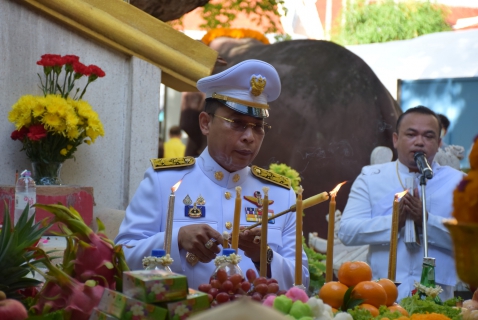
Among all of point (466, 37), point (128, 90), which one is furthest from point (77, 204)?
point (466, 37)

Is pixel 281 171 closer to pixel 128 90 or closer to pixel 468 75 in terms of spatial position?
pixel 128 90

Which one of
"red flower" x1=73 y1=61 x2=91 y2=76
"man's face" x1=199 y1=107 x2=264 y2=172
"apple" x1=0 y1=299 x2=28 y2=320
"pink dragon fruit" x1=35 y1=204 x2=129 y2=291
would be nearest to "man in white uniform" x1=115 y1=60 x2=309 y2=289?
"man's face" x1=199 y1=107 x2=264 y2=172

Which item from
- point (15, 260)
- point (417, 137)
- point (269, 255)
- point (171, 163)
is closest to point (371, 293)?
point (269, 255)

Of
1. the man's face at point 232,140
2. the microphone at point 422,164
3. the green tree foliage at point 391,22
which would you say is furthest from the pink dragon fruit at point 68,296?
the green tree foliage at point 391,22

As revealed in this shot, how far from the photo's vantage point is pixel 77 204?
475 centimetres

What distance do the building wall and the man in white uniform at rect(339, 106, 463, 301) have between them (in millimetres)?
1667

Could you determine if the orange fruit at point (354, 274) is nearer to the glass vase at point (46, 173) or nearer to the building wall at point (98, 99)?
the glass vase at point (46, 173)

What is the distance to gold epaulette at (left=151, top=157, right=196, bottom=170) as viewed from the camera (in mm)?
3376

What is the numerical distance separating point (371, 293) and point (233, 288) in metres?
0.40

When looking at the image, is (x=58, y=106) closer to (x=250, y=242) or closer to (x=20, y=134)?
(x=20, y=134)

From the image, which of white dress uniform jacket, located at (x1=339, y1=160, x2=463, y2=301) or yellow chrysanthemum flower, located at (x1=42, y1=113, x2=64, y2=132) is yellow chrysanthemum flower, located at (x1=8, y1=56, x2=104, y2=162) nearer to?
yellow chrysanthemum flower, located at (x1=42, y1=113, x2=64, y2=132)

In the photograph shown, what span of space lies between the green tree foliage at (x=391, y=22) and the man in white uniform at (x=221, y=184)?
865 inches

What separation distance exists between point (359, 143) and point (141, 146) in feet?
13.7

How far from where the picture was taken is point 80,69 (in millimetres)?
4875
